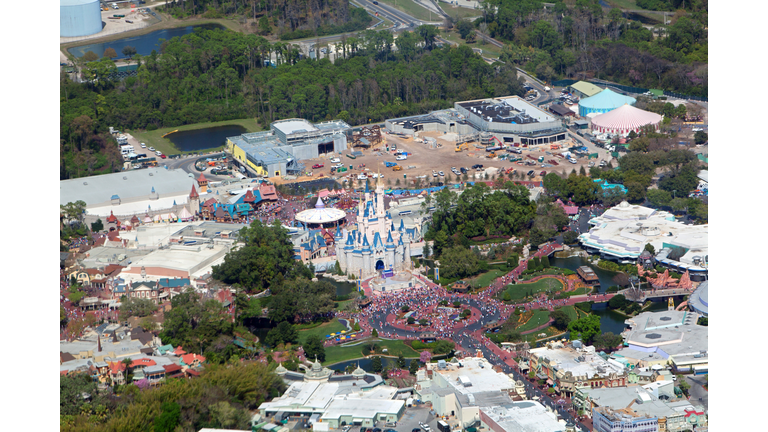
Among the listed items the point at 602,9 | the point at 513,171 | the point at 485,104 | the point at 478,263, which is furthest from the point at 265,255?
the point at 602,9

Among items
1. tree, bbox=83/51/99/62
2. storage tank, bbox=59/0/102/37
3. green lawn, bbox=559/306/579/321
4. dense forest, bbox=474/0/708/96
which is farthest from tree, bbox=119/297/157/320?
storage tank, bbox=59/0/102/37

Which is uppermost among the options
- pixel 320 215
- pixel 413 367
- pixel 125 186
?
pixel 125 186

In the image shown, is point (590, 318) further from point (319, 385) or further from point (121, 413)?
point (121, 413)

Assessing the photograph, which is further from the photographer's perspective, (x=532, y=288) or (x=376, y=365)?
(x=532, y=288)

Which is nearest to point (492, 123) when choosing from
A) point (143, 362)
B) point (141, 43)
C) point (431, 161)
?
point (431, 161)

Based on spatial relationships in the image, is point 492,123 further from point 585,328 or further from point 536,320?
point 585,328

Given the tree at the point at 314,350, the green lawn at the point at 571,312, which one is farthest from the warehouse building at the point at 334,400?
the green lawn at the point at 571,312

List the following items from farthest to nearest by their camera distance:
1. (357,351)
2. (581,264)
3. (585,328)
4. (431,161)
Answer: (431,161) → (581,264) → (585,328) → (357,351)
